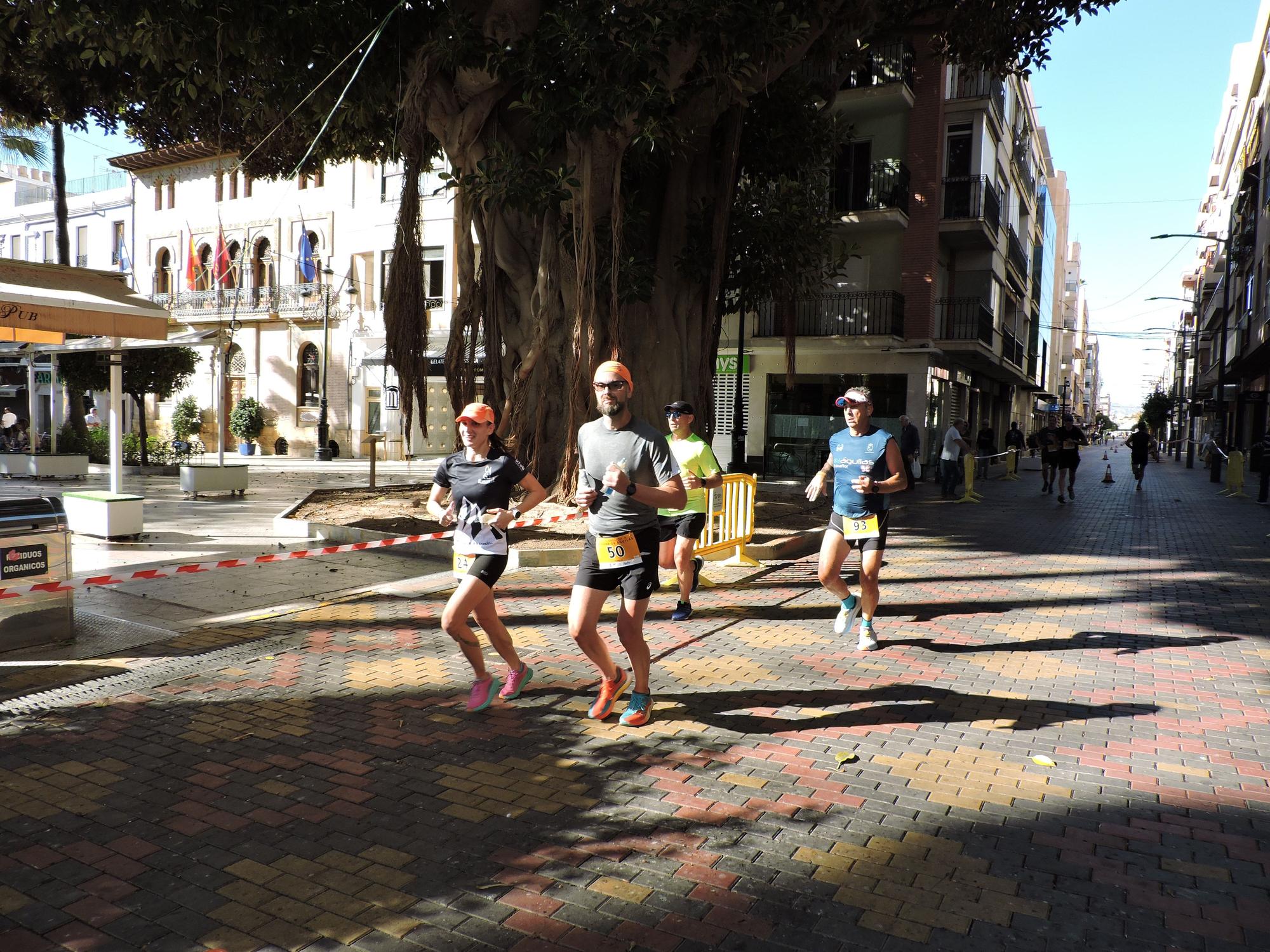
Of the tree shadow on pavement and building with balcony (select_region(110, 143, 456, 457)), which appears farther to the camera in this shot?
building with balcony (select_region(110, 143, 456, 457))

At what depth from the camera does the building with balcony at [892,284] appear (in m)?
24.8

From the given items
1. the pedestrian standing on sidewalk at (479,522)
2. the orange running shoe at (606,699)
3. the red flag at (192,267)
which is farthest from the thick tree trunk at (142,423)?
the orange running shoe at (606,699)

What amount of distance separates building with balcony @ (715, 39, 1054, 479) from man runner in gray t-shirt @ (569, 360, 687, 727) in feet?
63.6

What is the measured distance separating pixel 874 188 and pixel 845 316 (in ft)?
11.3

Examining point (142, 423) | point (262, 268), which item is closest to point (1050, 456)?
point (142, 423)

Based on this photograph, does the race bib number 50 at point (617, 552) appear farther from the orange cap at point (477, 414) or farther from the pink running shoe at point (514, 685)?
the pink running shoe at point (514, 685)

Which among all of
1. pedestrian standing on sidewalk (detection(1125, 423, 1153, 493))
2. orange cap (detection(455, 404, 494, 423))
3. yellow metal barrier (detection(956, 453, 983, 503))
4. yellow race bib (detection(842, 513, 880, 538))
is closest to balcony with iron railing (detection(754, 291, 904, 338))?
yellow metal barrier (detection(956, 453, 983, 503))

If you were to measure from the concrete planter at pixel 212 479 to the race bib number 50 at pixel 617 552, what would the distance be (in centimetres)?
1341

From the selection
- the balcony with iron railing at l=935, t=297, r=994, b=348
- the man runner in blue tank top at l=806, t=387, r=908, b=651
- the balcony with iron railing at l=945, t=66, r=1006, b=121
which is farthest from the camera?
the balcony with iron railing at l=935, t=297, r=994, b=348

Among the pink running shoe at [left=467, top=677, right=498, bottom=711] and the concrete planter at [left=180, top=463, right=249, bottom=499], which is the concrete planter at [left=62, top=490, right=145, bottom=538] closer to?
the concrete planter at [left=180, top=463, right=249, bottom=499]

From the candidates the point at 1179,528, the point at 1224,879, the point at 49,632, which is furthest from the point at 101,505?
A: the point at 1179,528

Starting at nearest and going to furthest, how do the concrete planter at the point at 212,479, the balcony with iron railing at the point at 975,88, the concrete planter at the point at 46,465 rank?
the concrete planter at the point at 212,479, the concrete planter at the point at 46,465, the balcony with iron railing at the point at 975,88

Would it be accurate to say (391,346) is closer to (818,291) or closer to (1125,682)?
(1125,682)

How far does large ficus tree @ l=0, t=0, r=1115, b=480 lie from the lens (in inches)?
399
